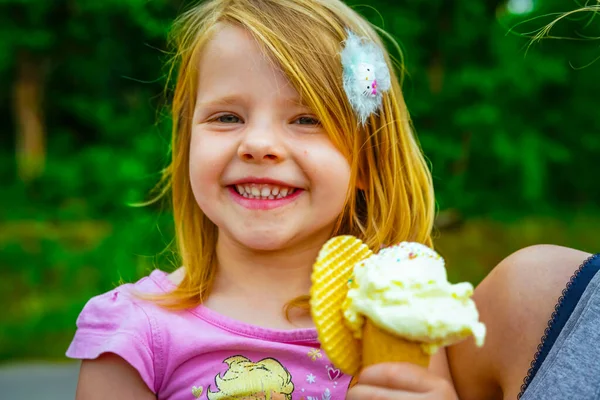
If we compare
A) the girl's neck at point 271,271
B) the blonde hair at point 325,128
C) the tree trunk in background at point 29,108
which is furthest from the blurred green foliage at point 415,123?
the girl's neck at point 271,271

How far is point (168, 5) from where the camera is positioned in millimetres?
4555

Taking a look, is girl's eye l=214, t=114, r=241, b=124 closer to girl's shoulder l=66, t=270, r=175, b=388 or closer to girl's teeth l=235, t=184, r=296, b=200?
girl's teeth l=235, t=184, r=296, b=200

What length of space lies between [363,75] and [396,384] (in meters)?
0.79

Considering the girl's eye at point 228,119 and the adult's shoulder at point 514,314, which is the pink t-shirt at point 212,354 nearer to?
the adult's shoulder at point 514,314

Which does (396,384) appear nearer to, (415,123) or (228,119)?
(228,119)

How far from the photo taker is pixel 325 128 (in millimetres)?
1626

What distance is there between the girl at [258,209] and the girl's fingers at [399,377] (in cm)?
30

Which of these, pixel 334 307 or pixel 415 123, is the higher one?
→ pixel 334 307

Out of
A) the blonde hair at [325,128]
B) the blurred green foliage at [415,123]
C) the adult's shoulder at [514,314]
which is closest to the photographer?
the adult's shoulder at [514,314]

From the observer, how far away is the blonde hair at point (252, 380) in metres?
1.60

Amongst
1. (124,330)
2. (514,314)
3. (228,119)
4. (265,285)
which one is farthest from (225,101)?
(514,314)

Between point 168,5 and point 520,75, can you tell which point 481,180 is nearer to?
point 520,75

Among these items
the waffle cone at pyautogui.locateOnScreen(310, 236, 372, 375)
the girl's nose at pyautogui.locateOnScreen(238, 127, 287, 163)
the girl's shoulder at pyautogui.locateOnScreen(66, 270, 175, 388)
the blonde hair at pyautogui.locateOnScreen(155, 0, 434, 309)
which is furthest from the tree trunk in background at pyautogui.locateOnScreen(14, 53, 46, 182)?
the waffle cone at pyautogui.locateOnScreen(310, 236, 372, 375)

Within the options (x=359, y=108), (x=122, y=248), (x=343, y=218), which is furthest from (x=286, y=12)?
(x=122, y=248)
